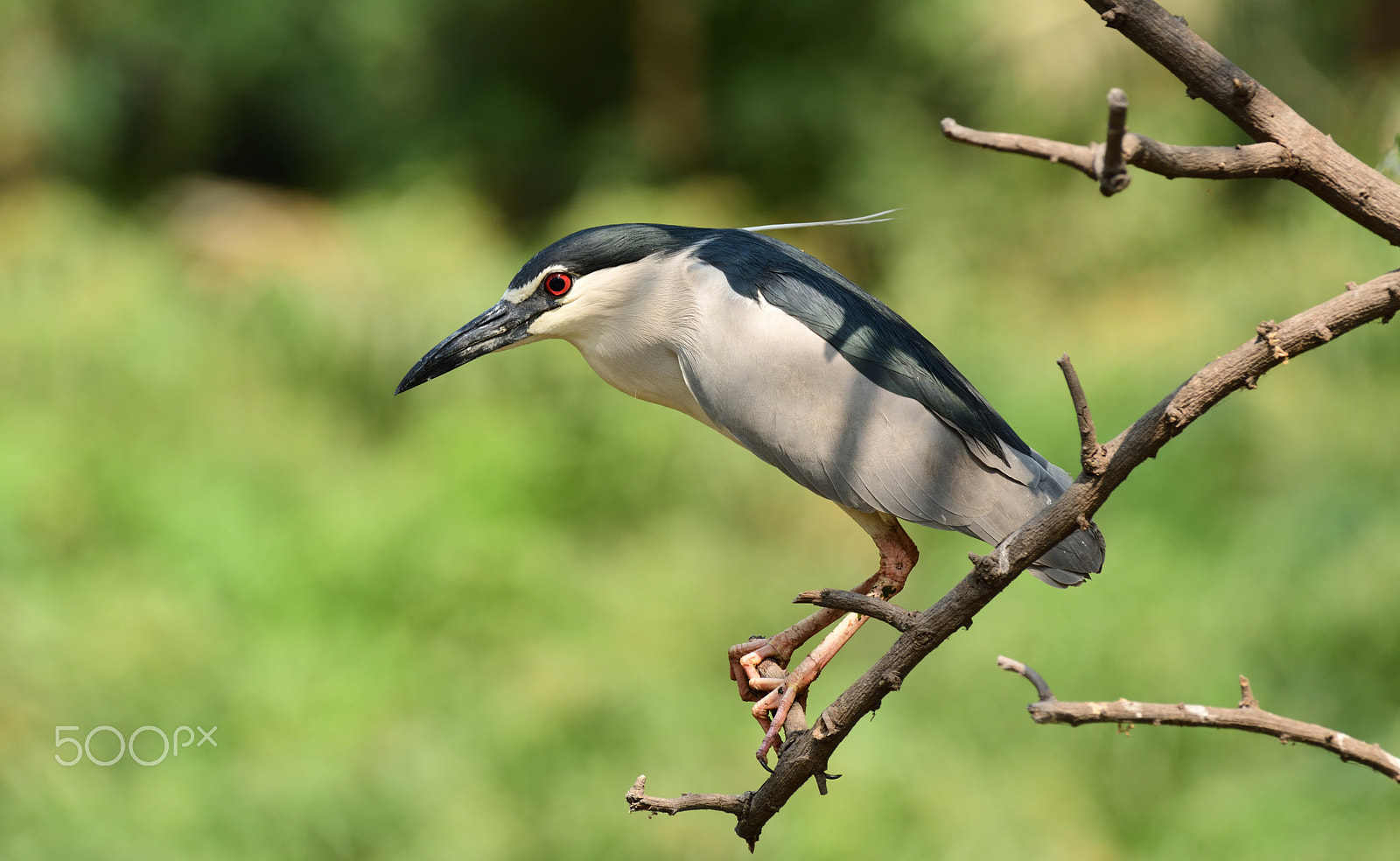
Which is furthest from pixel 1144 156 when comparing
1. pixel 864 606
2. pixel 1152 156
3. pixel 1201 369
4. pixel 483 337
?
pixel 483 337

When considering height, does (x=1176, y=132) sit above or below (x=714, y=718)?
above

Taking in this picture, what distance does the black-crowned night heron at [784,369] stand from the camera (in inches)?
69.3

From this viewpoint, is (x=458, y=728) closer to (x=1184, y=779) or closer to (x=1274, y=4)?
(x=1184, y=779)

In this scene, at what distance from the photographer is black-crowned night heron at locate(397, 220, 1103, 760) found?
1761mm

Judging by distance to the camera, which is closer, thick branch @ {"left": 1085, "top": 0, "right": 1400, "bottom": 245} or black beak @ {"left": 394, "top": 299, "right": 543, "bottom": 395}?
thick branch @ {"left": 1085, "top": 0, "right": 1400, "bottom": 245}

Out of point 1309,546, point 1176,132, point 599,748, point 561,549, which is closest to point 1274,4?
point 1176,132

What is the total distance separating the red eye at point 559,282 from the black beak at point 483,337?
4 centimetres

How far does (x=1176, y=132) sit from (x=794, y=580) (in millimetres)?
3502

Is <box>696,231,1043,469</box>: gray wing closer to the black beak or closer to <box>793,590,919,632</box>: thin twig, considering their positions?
the black beak


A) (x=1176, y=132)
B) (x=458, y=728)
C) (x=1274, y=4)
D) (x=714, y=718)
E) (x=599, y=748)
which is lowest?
(x=458, y=728)

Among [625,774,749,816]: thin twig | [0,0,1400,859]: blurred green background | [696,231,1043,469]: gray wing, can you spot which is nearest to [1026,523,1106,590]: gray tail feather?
[696,231,1043,469]: gray wing

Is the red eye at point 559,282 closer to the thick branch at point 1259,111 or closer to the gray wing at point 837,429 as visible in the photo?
the gray wing at point 837,429

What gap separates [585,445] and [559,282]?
417 centimetres

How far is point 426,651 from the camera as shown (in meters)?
4.96
